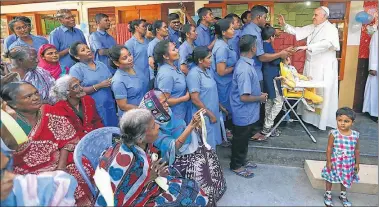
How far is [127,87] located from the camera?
2957mm

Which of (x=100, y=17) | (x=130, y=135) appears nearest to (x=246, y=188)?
(x=130, y=135)

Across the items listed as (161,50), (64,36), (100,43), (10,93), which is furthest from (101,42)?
(10,93)

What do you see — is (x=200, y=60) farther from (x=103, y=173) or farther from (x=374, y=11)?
(x=374, y=11)

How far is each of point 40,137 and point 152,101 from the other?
833mm

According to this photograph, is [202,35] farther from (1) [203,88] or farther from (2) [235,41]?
(1) [203,88]

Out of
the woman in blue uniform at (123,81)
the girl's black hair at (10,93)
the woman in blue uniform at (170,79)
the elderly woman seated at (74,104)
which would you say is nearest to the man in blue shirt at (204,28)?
the woman in blue uniform at (170,79)

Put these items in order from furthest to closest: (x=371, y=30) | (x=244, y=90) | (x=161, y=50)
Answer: (x=371, y=30) → (x=244, y=90) → (x=161, y=50)

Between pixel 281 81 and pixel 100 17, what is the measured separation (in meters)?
2.70

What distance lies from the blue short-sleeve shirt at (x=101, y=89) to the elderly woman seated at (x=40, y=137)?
0.86 meters

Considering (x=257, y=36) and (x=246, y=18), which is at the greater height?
(x=246, y=18)

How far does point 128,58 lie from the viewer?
9.76 feet

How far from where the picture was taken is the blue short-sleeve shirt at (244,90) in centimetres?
315

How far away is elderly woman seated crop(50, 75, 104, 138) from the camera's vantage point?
251 centimetres

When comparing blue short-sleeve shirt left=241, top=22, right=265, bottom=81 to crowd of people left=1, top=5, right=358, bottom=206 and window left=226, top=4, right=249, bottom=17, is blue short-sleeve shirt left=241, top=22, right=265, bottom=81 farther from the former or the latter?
window left=226, top=4, right=249, bottom=17
